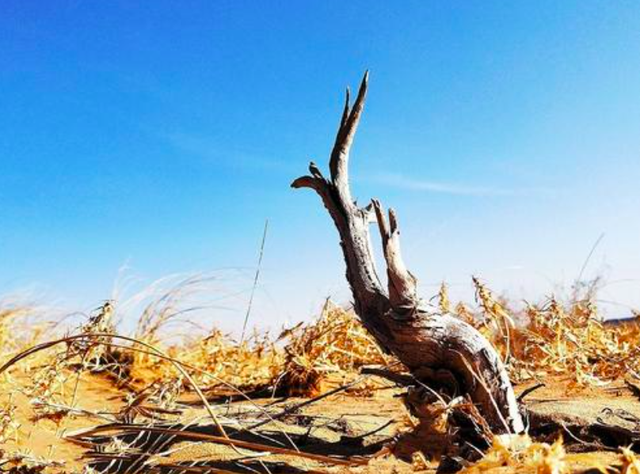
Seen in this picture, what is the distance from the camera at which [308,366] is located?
4.02m

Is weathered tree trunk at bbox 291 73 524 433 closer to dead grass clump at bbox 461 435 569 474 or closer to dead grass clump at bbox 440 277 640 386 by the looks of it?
dead grass clump at bbox 461 435 569 474

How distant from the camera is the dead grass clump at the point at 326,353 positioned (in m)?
4.04

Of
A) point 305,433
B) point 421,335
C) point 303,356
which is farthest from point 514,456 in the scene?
point 303,356

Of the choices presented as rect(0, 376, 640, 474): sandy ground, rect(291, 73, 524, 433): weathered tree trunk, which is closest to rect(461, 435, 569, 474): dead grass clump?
rect(0, 376, 640, 474): sandy ground

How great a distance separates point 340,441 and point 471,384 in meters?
0.69

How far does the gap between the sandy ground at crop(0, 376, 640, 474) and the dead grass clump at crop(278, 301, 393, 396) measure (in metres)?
0.29

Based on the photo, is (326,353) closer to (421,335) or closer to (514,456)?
(421,335)

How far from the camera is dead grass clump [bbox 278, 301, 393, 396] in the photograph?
13.3 feet

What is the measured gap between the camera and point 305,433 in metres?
2.75

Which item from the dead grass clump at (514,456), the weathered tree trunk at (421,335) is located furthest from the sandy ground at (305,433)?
the weathered tree trunk at (421,335)

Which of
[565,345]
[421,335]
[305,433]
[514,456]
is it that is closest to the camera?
[514,456]

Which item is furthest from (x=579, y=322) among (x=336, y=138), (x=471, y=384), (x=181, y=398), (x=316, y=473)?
(x=316, y=473)

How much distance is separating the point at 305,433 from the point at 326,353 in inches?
59.1

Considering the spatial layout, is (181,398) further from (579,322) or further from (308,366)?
(579,322)
